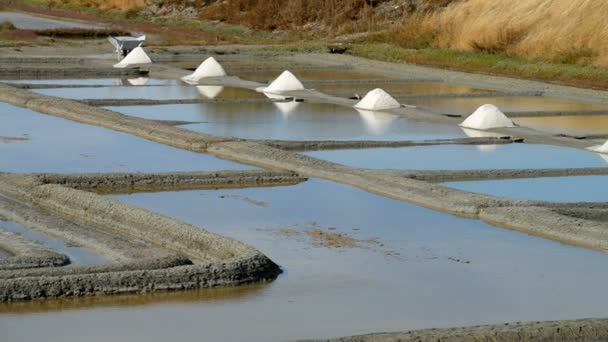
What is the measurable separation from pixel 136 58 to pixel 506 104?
4.44m

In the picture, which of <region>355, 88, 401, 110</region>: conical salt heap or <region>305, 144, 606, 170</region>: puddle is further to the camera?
<region>355, 88, 401, 110</region>: conical salt heap

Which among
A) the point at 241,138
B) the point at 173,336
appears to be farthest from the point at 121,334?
the point at 241,138

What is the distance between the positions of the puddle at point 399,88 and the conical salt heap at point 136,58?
232 cm

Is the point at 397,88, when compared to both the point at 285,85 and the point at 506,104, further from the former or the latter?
the point at 506,104

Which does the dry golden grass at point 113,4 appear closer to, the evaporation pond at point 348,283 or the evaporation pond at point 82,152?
the evaporation pond at point 82,152

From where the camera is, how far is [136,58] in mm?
13711

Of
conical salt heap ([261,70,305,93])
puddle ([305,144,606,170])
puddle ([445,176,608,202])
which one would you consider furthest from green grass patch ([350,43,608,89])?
puddle ([445,176,608,202])

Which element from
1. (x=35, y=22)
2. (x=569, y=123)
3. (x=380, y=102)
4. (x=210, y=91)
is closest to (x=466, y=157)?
(x=569, y=123)

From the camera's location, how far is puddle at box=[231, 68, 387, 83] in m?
13.0

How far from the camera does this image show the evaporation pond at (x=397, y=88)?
11594mm

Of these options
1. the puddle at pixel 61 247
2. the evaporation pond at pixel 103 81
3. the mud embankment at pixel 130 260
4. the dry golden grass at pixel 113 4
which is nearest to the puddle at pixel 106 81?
the evaporation pond at pixel 103 81

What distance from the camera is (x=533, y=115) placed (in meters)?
9.91

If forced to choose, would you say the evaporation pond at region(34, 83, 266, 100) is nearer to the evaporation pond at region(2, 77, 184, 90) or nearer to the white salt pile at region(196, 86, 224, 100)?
the white salt pile at region(196, 86, 224, 100)

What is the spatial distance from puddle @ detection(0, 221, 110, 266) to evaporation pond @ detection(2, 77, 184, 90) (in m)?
6.39
